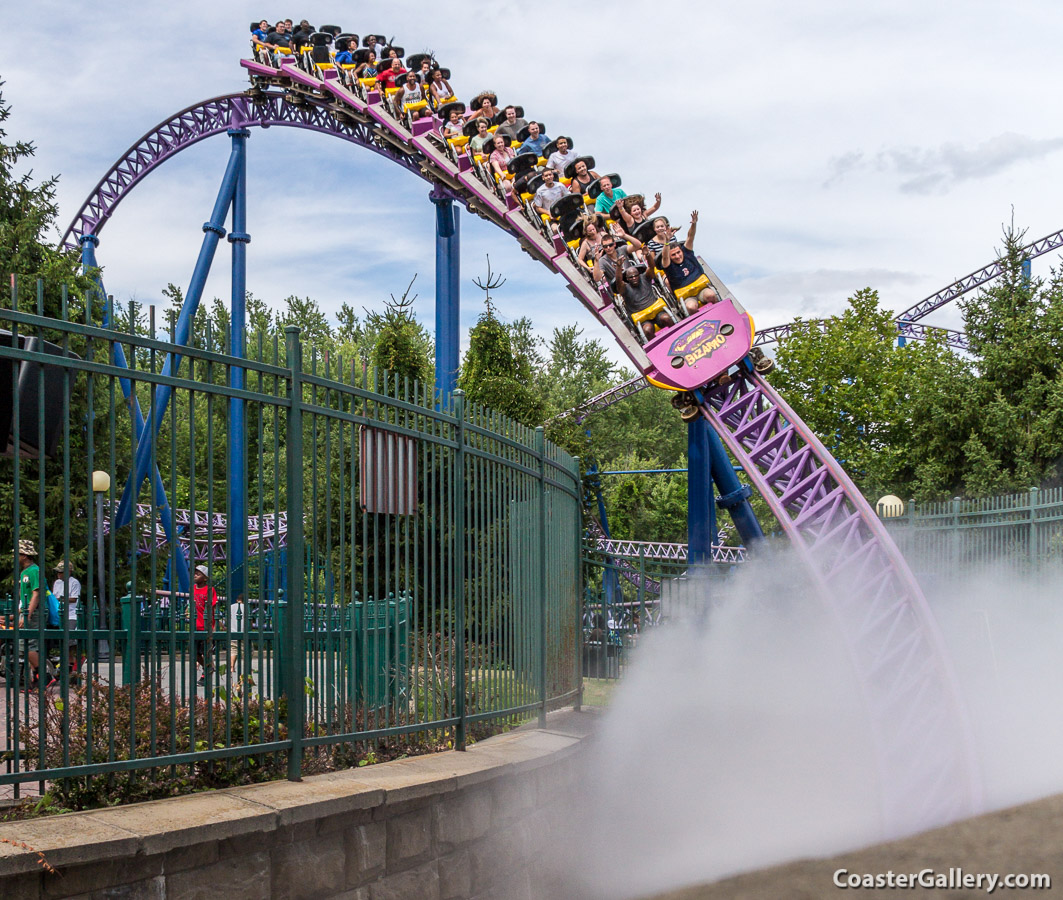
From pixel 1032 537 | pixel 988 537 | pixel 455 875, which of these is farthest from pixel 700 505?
pixel 455 875

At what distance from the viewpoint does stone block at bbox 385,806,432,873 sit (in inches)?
174

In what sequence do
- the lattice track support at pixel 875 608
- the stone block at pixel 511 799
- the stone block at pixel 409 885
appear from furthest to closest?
the lattice track support at pixel 875 608, the stone block at pixel 511 799, the stone block at pixel 409 885

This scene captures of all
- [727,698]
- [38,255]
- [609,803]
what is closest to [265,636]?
[609,803]

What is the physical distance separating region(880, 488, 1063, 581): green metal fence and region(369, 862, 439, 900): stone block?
30.5 ft

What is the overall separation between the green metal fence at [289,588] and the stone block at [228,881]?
509 mm

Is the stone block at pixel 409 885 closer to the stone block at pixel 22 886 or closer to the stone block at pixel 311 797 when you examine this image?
the stone block at pixel 311 797

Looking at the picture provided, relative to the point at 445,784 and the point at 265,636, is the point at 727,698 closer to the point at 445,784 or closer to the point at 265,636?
the point at 445,784

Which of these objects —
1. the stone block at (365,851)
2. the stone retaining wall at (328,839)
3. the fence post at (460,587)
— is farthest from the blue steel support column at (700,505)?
the stone block at (365,851)

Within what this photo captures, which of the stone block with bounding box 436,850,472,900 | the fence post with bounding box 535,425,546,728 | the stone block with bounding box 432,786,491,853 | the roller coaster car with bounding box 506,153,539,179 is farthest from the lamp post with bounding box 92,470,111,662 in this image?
the roller coaster car with bounding box 506,153,539,179

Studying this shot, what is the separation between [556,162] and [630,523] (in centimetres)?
2478

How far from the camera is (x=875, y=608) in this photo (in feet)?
34.9

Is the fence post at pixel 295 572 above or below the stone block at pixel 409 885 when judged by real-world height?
above

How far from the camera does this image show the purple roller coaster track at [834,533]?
359 inches

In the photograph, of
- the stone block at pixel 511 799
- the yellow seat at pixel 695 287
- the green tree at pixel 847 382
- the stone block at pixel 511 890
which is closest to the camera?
the stone block at pixel 511 890
